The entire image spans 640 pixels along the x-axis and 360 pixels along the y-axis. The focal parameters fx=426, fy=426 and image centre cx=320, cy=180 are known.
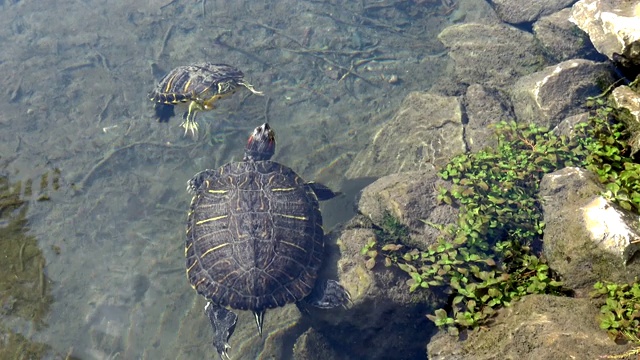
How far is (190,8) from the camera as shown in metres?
9.78

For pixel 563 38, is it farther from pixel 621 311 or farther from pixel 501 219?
pixel 621 311

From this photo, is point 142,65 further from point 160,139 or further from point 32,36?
point 32,36

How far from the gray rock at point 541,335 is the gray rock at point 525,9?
6319 millimetres

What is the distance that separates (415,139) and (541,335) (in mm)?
3975

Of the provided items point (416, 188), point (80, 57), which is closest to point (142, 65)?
point (80, 57)

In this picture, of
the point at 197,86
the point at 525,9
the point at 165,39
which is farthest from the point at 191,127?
the point at 525,9

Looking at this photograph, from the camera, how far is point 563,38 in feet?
23.0

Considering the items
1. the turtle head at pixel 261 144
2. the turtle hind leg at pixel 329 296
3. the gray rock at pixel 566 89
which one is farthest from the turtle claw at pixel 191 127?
the gray rock at pixel 566 89

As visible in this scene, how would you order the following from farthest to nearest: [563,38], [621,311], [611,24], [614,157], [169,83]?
1. [169,83]
2. [563,38]
3. [611,24]
4. [614,157]
5. [621,311]

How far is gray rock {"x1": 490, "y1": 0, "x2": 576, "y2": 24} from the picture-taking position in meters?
7.83

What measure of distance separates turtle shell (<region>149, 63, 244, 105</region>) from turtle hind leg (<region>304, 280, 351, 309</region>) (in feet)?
12.5

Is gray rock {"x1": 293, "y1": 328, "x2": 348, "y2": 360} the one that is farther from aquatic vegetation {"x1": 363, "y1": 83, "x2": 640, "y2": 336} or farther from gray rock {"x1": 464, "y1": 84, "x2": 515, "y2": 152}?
gray rock {"x1": 464, "y1": 84, "x2": 515, "y2": 152}

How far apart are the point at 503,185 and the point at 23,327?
637cm

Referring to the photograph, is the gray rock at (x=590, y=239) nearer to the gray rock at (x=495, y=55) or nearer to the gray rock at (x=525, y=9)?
the gray rock at (x=495, y=55)
